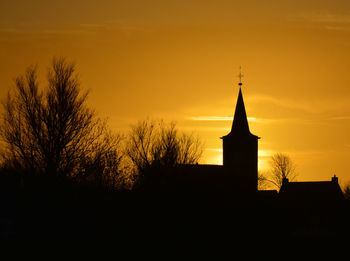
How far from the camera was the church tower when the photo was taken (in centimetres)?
7850

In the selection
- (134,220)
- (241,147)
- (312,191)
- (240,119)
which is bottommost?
(134,220)

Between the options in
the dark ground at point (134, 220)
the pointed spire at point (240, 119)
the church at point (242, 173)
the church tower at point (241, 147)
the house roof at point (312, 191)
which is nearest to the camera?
the dark ground at point (134, 220)

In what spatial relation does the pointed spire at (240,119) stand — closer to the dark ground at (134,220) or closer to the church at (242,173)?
the church at (242,173)

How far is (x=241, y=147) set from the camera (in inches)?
3140

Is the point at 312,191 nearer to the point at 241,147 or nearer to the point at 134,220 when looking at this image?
the point at 241,147

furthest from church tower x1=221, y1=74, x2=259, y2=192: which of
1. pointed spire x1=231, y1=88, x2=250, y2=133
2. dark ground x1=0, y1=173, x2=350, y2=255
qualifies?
dark ground x1=0, y1=173, x2=350, y2=255

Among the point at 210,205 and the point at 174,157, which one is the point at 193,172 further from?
the point at 174,157

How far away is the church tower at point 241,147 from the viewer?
3091 inches

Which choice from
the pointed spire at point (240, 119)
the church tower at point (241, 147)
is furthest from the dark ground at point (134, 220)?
the pointed spire at point (240, 119)

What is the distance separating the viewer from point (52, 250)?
41906 mm

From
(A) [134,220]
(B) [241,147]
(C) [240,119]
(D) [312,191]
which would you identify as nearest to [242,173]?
(B) [241,147]

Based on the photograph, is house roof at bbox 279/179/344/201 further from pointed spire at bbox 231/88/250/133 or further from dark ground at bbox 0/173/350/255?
dark ground at bbox 0/173/350/255

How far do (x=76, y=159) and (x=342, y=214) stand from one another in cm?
4228

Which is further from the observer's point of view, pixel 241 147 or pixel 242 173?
pixel 241 147
